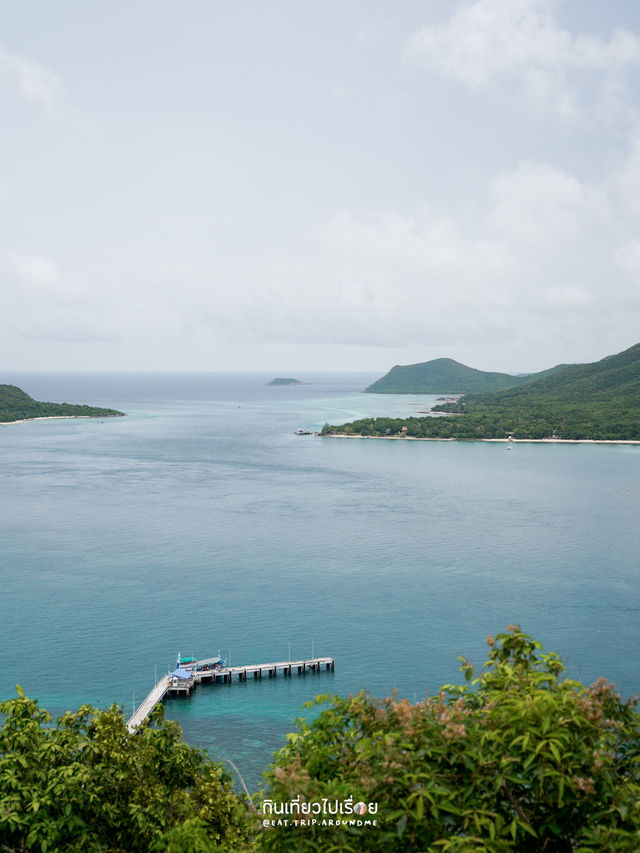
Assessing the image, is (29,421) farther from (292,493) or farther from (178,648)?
(178,648)

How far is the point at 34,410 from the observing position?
490ft

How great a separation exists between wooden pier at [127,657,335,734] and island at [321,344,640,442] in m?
88.8

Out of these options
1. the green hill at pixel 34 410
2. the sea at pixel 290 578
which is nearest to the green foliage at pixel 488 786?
the sea at pixel 290 578

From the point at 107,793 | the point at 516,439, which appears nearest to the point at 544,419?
the point at 516,439

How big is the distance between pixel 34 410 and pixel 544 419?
328 ft

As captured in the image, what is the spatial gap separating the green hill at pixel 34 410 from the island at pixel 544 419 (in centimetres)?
5641

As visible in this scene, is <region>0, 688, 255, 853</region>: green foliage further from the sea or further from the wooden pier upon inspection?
the wooden pier

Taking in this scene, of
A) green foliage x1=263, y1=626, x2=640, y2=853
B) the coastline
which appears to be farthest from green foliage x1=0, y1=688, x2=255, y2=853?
the coastline

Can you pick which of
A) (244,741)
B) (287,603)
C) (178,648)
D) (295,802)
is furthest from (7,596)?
(295,802)

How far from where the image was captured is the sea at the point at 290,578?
29828 millimetres

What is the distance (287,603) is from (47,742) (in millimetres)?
27047

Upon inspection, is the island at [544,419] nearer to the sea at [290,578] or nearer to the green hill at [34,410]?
the sea at [290,578]

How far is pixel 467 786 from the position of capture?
23.7ft

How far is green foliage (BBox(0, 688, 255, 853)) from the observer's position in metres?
10.1
